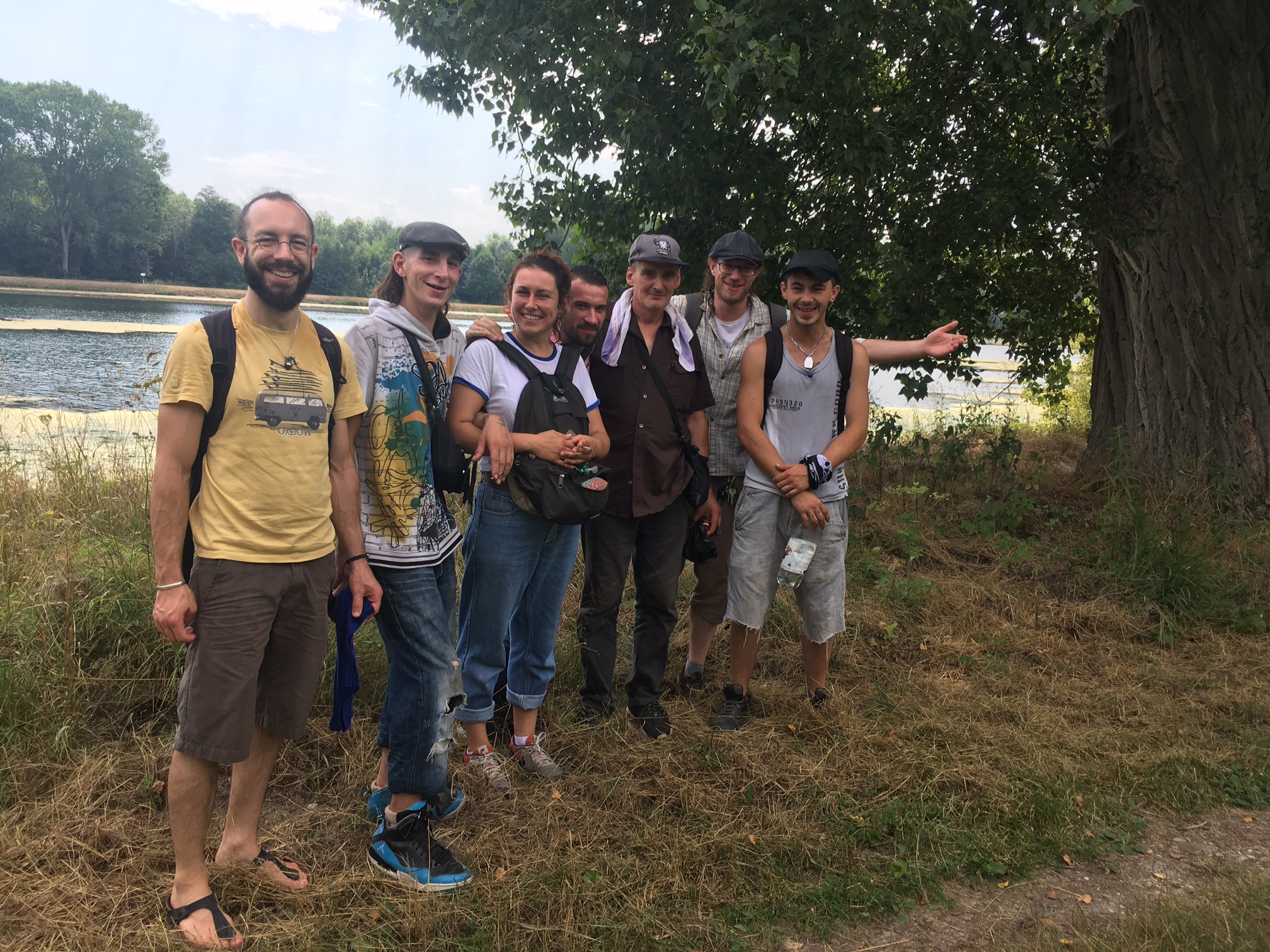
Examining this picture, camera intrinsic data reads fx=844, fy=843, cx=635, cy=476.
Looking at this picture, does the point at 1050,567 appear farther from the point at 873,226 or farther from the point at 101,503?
the point at 101,503

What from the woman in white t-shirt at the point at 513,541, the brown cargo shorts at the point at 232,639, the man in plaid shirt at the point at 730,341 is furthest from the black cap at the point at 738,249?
the brown cargo shorts at the point at 232,639

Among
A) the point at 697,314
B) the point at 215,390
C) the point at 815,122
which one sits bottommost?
the point at 215,390

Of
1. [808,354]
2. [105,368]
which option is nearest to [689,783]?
[808,354]

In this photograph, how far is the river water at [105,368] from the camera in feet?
36.1

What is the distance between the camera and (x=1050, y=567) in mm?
5734

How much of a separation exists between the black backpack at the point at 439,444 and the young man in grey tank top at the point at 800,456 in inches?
52.1

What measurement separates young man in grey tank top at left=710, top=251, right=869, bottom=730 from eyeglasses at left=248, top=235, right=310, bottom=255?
1.86 meters

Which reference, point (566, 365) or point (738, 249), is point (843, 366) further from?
point (566, 365)

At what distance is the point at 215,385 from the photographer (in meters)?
2.20

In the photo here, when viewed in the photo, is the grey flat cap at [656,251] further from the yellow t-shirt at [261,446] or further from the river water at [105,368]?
the yellow t-shirt at [261,446]

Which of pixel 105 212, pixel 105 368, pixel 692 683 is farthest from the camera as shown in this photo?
pixel 105 212

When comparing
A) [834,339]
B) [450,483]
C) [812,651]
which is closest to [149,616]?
[450,483]

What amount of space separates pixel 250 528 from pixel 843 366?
2.43 meters

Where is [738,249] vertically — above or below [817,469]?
above
